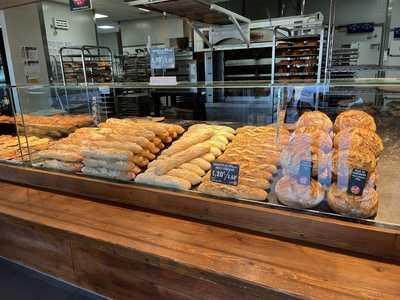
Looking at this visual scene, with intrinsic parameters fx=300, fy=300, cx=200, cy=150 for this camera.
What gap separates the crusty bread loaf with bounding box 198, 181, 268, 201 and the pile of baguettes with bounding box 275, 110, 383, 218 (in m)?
0.07

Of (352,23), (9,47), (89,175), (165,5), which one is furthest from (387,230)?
(9,47)

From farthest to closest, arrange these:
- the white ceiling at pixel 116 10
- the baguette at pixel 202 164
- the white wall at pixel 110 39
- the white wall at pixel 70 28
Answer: the white wall at pixel 110 39 → the white ceiling at pixel 116 10 → the white wall at pixel 70 28 → the baguette at pixel 202 164

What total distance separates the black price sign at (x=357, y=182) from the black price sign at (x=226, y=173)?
399 millimetres

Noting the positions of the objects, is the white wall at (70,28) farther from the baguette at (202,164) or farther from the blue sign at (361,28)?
the baguette at (202,164)

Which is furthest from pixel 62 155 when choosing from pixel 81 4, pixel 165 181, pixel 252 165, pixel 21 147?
pixel 81 4

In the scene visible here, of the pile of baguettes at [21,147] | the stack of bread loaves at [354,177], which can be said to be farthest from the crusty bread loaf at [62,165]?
the stack of bread loaves at [354,177]

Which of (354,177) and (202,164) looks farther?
(202,164)

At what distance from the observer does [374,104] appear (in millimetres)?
1741

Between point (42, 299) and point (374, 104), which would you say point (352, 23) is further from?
point (42, 299)

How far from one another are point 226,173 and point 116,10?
648 cm

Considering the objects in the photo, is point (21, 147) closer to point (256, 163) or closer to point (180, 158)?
point (180, 158)

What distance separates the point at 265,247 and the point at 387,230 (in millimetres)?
377

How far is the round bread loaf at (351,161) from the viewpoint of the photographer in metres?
0.99

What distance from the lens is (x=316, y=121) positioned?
130 centimetres
